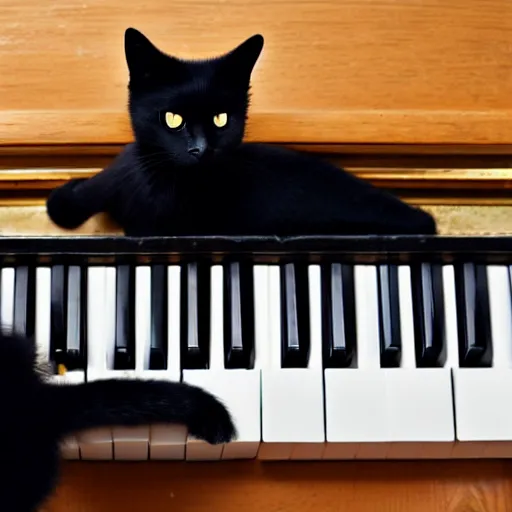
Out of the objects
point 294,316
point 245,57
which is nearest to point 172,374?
point 294,316

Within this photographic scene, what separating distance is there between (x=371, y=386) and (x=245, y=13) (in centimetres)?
46

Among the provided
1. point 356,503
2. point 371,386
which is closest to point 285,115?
point 371,386

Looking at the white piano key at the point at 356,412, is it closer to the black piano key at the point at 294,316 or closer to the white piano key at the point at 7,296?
the black piano key at the point at 294,316

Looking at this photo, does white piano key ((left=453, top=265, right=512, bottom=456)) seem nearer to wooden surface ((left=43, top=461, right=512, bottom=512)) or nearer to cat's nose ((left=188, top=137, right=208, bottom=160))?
wooden surface ((left=43, top=461, right=512, bottom=512))

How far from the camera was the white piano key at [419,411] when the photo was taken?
0.86 m

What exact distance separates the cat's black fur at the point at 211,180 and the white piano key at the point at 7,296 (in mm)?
111

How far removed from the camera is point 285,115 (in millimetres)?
981

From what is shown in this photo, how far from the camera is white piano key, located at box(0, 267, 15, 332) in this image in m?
0.88

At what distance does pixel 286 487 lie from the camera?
2.93 ft

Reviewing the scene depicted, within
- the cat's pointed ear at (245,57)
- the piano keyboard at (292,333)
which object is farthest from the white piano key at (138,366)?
the cat's pointed ear at (245,57)

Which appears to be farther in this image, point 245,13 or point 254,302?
point 245,13

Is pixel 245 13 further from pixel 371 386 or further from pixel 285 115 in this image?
pixel 371 386

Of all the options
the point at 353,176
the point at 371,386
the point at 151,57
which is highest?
the point at 151,57

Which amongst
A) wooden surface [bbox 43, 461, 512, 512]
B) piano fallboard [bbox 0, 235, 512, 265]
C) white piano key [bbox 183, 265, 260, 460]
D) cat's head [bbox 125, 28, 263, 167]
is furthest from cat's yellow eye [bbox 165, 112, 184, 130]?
wooden surface [bbox 43, 461, 512, 512]
